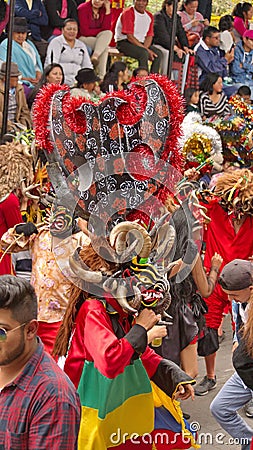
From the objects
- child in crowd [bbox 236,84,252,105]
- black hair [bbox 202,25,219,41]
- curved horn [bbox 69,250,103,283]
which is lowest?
child in crowd [bbox 236,84,252,105]

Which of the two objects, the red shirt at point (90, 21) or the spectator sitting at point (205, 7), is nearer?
the red shirt at point (90, 21)

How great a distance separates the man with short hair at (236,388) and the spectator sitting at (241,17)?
28.9ft

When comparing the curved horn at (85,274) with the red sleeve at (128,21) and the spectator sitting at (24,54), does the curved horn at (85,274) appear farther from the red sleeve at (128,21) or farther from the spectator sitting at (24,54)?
the red sleeve at (128,21)

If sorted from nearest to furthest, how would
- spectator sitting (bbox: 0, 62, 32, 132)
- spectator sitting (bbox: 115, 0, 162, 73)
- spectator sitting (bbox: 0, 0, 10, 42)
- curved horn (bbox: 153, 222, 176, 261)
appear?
curved horn (bbox: 153, 222, 176, 261) → spectator sitting (bbox: 0, 0, 10, 42) → spectator sitting (bbox: 0, 62, 32, 132) → spectator sitting (bbox: 115, 0, 162, 73)

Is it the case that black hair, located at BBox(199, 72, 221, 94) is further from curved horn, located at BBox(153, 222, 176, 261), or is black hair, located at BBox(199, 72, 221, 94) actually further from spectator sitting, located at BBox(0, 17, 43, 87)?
curved horn, located at BBox(153, 222, 176, 261)

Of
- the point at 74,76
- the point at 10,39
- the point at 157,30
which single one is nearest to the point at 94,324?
the point at 10,39

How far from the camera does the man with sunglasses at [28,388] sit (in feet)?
9.21

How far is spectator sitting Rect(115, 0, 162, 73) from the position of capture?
437 inches

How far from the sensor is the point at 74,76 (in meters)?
10.3

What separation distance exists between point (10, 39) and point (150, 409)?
5606 millimetres

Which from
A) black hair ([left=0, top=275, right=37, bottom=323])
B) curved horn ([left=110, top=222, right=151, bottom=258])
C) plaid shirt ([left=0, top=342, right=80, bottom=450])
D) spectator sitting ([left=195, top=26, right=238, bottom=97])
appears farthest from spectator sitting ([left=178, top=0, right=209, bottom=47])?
plaid shirt ([left=0, top=342, right=80, bottom=450])

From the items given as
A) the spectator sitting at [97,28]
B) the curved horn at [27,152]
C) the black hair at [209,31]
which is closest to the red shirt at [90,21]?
the spectator sitting at [97,28]

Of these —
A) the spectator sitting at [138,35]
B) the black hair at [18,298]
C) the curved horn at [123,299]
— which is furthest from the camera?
the spectator sitting at [138,35]

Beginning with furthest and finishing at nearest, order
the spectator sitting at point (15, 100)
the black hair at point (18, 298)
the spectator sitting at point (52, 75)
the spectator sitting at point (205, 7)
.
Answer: the spectator sitting at point (205, 7)
the spectator sitting at point (52, 75)
the spectator sitting at point (15, 100)
the black hair at point (18, 298)
